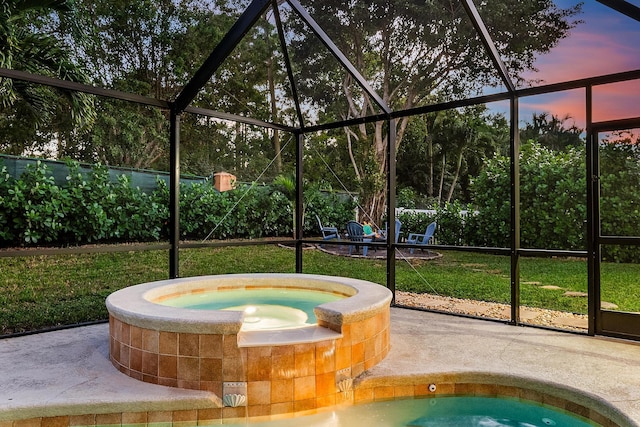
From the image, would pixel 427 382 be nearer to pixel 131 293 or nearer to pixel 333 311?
pixel 333 311

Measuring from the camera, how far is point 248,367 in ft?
9.58

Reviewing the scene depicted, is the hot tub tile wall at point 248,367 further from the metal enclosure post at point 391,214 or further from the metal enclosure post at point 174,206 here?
the metal enclosure post at point 391,214

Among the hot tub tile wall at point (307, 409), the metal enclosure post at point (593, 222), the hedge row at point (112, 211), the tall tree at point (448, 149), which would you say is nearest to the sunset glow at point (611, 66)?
the metal enclosure post at point (593, 222)

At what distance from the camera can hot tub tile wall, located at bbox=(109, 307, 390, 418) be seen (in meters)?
2.92

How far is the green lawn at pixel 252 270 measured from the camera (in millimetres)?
6262

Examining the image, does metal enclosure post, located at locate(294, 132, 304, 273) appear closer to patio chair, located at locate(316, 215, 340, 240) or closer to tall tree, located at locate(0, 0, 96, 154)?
tall tree, located at locate(0, 0, 96, 154)

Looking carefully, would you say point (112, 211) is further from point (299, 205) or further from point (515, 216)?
point (515, 216)

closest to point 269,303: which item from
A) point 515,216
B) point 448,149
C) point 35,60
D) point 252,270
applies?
point 515,216

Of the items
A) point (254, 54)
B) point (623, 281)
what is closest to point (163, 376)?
point (623, 281)

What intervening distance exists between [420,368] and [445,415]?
365mm

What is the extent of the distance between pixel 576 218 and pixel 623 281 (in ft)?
10.1

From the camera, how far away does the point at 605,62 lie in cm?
466

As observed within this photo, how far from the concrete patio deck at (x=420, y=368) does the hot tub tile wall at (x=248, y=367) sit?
10 centimetres

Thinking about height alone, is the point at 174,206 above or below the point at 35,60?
below
